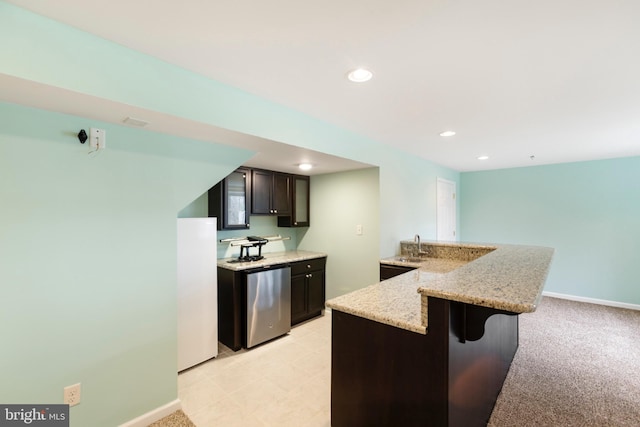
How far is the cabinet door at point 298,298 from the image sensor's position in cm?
347

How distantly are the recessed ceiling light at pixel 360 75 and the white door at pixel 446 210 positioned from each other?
11.6 ft

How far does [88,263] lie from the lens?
170 centimetres

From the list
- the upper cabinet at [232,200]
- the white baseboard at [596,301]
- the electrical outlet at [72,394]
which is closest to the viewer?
the electrical outlet at [72,394]

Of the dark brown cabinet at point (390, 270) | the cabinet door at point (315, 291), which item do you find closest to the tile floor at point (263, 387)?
the cabinet door at point (315, 291)

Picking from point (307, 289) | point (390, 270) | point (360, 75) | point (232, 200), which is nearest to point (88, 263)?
point (232, 200)

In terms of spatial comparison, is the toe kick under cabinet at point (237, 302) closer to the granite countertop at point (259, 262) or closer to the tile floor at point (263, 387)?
the granite countertop at point (259, 262)

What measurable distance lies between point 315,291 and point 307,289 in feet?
0.59

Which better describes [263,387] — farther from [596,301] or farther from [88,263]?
[596,301]

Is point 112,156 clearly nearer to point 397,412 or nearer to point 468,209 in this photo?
point 397,412

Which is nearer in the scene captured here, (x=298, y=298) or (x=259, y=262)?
(x=259, y=262)

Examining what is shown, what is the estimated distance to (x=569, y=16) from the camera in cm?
124

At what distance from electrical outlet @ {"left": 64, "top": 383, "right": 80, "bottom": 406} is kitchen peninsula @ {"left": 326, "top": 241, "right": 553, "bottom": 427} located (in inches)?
60.2

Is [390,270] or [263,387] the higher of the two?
[390,270]

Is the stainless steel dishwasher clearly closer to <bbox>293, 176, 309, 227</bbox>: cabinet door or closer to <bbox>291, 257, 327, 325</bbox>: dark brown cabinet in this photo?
<bbox>291, 257, 327, 325</bbox>: dark brown cabinet
